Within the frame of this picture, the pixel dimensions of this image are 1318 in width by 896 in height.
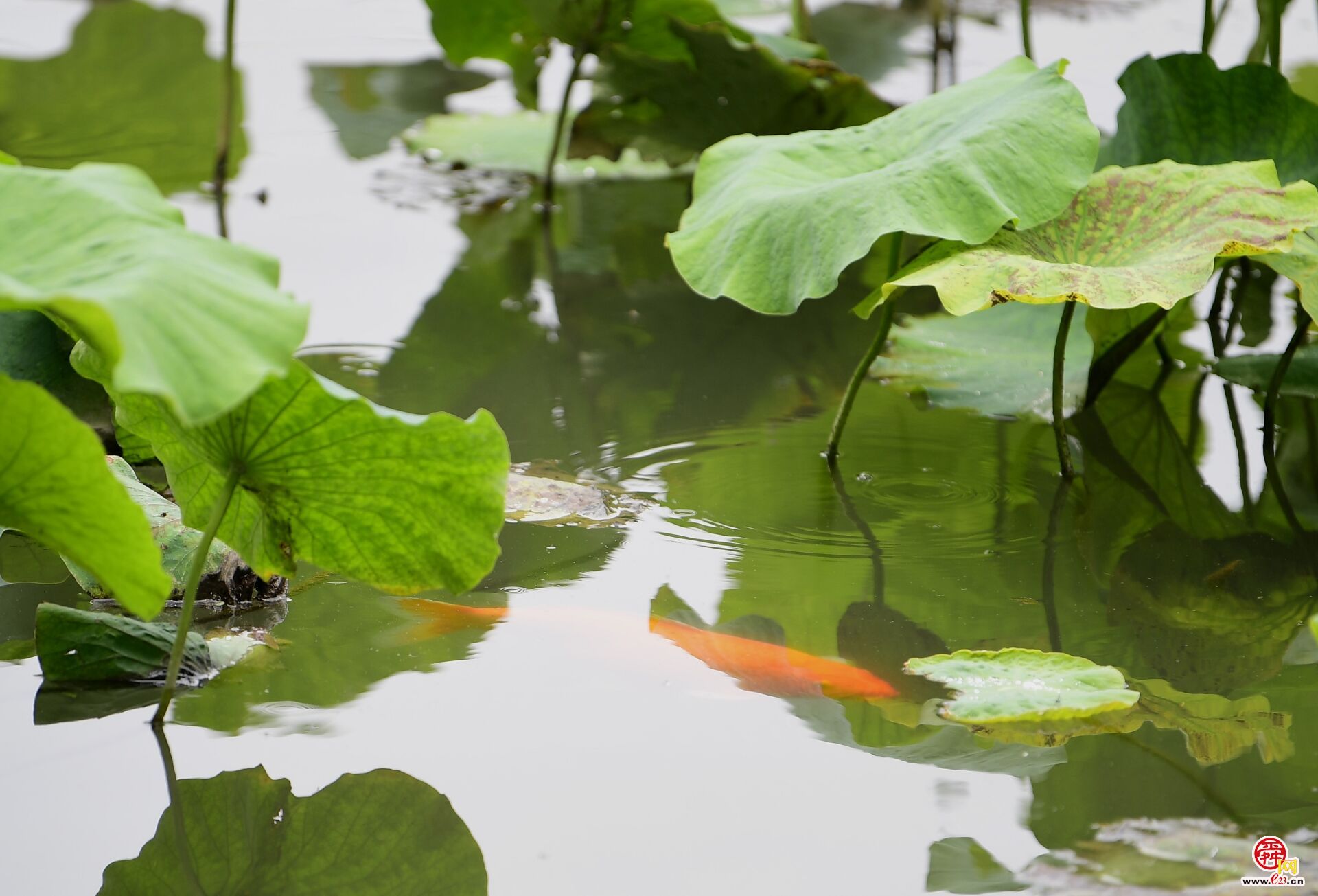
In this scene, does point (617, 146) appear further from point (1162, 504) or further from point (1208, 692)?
point (1208, 692)

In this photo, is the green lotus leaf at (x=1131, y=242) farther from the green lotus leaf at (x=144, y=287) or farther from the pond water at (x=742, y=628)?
the green lotus leaf at (x=144, y=287)

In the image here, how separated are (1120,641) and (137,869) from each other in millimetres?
834

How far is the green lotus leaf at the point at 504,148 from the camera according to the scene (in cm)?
282

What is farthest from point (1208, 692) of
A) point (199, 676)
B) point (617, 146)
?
point (617, 146)

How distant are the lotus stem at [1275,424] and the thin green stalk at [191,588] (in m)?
1.12

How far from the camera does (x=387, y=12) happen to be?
4.02m

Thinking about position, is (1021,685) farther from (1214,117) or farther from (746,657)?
(1214,117)

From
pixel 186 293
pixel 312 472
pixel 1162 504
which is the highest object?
pixel 186 293

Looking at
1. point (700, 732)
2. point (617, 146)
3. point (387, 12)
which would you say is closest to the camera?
point (700, 732)

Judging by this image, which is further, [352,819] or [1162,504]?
[1162,504]

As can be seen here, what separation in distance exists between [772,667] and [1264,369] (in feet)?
2.86

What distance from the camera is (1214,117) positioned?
1681mm

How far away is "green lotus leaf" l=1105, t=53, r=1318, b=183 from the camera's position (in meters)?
1.64

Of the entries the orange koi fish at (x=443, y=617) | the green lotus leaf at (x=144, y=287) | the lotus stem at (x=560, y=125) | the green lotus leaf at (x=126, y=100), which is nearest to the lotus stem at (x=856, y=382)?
the orange koi fish at (x=443, y=617)
